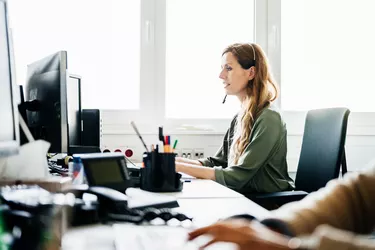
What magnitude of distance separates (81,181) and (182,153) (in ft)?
5.85

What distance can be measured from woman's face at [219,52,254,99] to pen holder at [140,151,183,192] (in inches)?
43.9

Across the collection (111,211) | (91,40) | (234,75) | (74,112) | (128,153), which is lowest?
(128,153)

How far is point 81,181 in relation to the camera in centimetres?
124

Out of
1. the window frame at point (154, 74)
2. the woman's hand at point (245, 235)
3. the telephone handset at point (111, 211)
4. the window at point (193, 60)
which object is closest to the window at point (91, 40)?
the window frame at point (154, 74)

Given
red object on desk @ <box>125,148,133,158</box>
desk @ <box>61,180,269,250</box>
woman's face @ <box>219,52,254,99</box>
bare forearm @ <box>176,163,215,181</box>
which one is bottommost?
red object on desk @ <box>125,148,133,158</box>

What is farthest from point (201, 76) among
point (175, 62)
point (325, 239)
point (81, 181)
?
point (325, 239)

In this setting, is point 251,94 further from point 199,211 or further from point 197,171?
point 199,211

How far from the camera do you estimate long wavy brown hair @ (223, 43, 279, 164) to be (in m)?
2.23

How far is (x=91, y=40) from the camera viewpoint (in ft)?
10.1

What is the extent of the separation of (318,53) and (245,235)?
9.08 ft

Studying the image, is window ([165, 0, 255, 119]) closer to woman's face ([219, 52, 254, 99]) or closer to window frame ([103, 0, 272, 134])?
window frame ([103, 0, 272, 134])

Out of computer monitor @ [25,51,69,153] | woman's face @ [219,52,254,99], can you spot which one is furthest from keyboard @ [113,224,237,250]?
woman's face @ [219,52,254,99]

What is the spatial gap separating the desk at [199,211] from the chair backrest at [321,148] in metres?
0.50

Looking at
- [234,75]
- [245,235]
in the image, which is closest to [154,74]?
[234,75]
